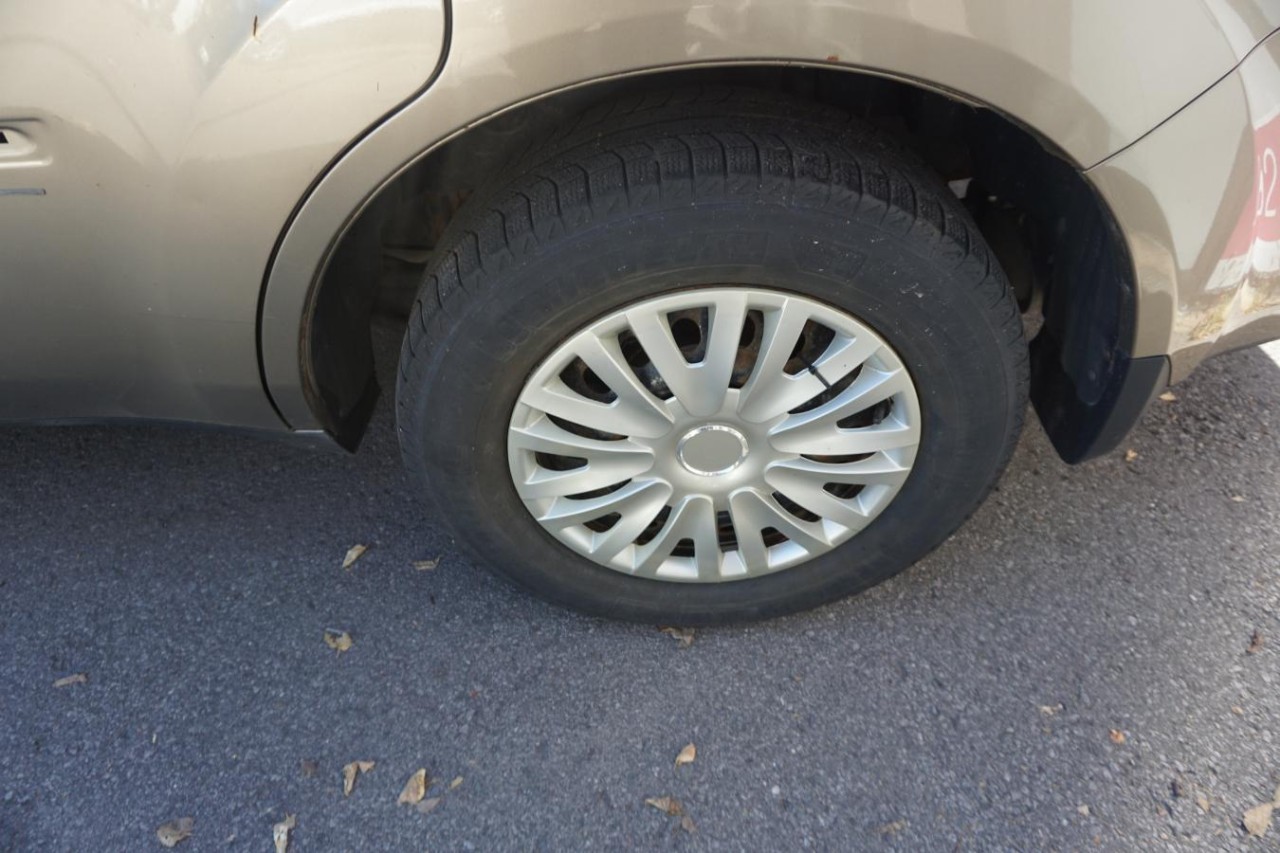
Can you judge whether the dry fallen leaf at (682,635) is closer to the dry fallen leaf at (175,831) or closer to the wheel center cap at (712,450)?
the wheel center cap at (712,450)

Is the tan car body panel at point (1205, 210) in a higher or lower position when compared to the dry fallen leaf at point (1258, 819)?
higher

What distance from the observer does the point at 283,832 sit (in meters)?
1.66

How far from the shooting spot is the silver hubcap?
153 centimetres

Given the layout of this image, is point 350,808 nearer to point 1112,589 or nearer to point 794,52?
point 794,52

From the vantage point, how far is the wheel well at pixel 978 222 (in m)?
1.56

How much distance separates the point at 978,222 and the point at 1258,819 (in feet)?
4.09

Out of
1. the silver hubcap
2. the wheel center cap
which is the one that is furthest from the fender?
the wheel center cap

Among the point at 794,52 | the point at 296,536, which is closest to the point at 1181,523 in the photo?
the point at 794,52

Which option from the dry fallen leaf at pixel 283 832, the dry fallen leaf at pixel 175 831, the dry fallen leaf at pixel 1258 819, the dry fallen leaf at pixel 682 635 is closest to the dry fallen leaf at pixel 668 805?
the dry fallen leaf at pixel 682 635

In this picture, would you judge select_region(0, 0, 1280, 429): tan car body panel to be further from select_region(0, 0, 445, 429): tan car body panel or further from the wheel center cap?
the wheel center cap

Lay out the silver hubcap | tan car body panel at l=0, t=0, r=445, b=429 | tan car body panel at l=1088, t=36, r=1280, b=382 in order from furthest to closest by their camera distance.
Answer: the silver hubcap < tan car body panel at l=1088, t=36, r=1280, b=382 < tan car body panel at l=0, t=0, r=445, b=429

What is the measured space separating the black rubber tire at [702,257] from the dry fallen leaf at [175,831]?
0.74 m

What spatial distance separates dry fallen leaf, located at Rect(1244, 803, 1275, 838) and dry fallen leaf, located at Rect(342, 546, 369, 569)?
1.80 meters

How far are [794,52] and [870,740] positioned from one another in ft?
3.98
